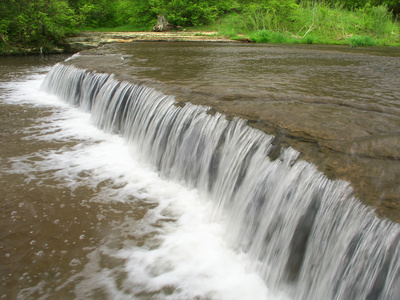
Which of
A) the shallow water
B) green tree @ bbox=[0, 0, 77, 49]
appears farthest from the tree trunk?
the shallow water

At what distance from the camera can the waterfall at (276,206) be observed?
2355 millimetres

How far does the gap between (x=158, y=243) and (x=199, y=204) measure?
92 centimetres

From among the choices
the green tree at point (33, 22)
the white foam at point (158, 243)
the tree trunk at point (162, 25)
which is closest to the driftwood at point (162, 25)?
the tree trunk at point (162, 25)

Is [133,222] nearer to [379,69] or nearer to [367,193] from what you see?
[367,193]

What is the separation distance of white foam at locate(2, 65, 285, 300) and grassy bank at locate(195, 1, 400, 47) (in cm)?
1423

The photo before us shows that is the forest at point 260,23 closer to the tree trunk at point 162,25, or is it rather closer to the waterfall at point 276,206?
the tree trunk at point 162,25

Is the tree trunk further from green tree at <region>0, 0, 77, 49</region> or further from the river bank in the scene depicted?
green tree at <region>0, 0, 77, 49</region>

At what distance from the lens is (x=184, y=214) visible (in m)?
4.11

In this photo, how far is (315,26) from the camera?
18.6 m

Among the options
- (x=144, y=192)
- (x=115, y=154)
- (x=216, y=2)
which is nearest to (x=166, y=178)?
(x=144, y=192)

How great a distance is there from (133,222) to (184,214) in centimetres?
66

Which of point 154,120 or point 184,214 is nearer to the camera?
point 184,214

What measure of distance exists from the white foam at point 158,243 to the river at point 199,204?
0.02 m

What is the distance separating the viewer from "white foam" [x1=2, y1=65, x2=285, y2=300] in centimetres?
297
